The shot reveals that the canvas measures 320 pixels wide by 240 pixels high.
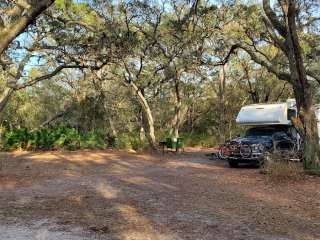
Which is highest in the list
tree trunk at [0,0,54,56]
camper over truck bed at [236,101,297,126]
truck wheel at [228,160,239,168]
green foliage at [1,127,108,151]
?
tree trunk at [0,0,54,56]

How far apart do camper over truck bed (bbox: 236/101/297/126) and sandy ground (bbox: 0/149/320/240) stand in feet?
10.9

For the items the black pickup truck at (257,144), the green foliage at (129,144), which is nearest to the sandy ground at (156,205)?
the black pickup truck at (257,144)

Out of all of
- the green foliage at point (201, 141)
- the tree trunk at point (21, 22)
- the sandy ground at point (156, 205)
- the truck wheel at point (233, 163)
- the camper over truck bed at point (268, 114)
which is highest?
the tree trunk at point (21, 22)

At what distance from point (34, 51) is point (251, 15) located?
11.0m

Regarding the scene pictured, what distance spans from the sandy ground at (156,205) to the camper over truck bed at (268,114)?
3.32 meters

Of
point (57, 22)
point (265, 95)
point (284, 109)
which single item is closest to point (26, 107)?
point (265, 95)

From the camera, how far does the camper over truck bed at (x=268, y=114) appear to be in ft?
58.0

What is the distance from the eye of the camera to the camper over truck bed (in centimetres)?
1769

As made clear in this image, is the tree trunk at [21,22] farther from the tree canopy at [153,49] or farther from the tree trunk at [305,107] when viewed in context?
the tree trunk at [305,107]

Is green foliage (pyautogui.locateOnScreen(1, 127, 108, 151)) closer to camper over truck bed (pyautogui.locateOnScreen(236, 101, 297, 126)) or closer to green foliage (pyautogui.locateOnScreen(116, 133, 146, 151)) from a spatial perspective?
green foliage (pyautogui.locateOnScreen(116, 133, 146, 151))

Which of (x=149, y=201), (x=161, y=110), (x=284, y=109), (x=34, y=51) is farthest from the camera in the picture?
(x=161, y=110)

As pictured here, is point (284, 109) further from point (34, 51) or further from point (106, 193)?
point (34, 51)

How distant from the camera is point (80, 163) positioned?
61.9ft

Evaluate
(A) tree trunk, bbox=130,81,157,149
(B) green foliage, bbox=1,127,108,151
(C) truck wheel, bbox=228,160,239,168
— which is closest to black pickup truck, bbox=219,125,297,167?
(C) truck wheel, bbox=228,160,239,168
